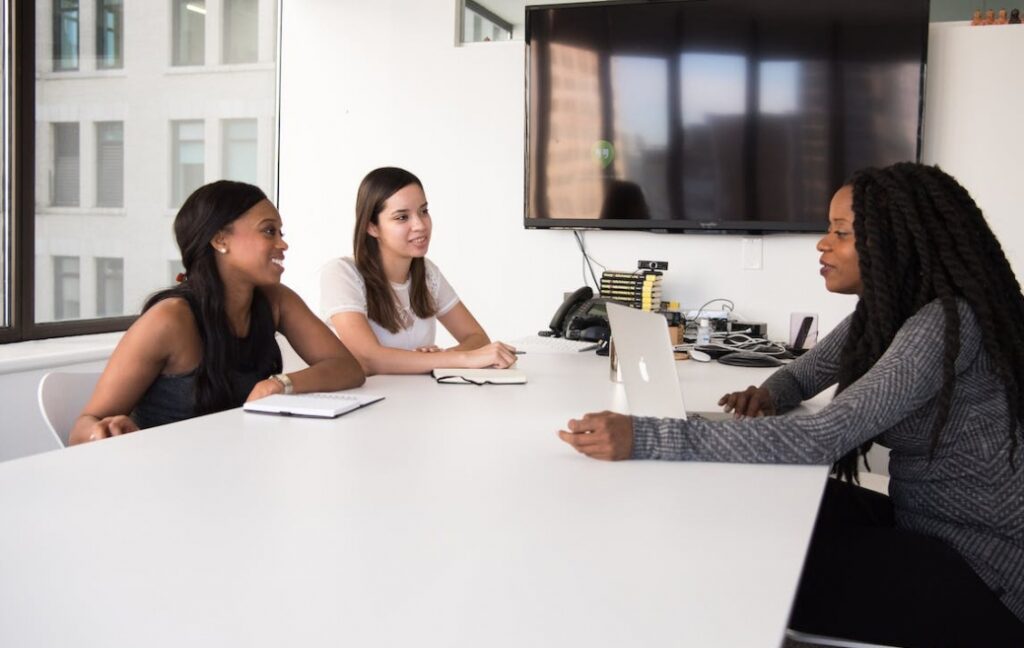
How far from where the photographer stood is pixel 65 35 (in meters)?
3.84

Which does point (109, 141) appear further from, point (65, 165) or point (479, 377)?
point (479, 377)

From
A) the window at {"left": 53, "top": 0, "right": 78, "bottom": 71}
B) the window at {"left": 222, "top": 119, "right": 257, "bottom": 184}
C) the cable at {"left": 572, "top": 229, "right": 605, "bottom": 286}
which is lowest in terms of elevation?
the cable at {"left": 572, "top": 229, "right": 605, "bottom": 286}

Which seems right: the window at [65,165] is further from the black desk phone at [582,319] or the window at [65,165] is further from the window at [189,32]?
the black desk phone at [582,319]

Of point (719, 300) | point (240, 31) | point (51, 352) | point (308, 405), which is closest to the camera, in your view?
point (308, 405)

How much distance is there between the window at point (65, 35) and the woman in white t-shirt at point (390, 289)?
63.1 inches

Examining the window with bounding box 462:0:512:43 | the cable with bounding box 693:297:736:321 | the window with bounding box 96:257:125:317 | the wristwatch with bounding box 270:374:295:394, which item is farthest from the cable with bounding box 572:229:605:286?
the wristwatch with bounding box 270:374:295:394

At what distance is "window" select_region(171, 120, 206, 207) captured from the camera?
4.49 metres

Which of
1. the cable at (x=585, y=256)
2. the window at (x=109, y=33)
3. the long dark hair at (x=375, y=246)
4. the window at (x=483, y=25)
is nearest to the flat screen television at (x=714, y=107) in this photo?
the cable at (x=585, y=256)

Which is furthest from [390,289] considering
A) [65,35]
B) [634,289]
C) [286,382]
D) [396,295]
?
[65,35]

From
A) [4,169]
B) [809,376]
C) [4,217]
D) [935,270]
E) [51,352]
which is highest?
[4,169]

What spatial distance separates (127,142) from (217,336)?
2.35 m

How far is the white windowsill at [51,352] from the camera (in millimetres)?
3287

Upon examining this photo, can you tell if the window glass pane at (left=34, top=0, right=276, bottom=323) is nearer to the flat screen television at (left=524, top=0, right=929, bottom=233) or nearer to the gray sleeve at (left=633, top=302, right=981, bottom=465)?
the flat screen television at (left=524, top=0, right=929, bottom=233)

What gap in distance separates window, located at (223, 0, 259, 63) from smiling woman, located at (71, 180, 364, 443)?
2683 mm
